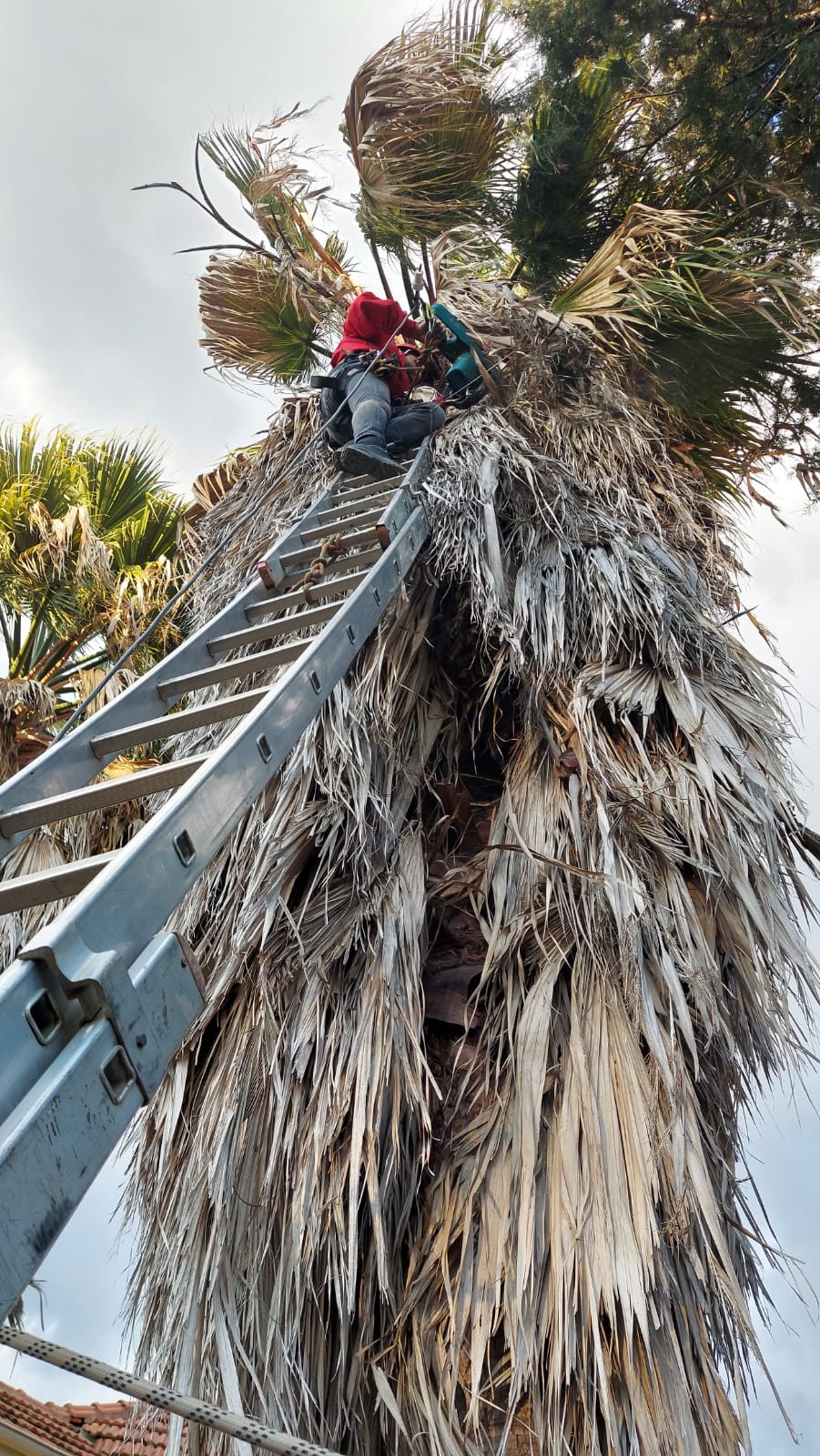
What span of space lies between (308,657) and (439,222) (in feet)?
13.9

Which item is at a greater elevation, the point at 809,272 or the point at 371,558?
the point at 809,272

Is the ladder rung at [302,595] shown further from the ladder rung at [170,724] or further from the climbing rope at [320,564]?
the ladder rung at [170,724]

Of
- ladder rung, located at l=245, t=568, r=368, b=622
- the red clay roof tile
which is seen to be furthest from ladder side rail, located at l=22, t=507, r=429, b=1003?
the red clay roof tile

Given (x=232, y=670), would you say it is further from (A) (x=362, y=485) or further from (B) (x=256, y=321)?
(B) (x=256, y=321)

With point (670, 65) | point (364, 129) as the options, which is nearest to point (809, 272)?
point (670, 65)

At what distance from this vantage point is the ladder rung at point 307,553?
3541 mm

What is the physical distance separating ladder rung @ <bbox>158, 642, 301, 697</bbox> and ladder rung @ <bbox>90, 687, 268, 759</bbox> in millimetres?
248

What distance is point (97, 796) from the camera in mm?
1796

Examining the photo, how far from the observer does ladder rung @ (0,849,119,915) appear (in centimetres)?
144

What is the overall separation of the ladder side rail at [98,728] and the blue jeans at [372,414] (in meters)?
1.48

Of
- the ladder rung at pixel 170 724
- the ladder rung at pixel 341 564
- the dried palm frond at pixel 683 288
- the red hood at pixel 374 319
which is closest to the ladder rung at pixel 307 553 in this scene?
the ladder rung at pixel 341 564

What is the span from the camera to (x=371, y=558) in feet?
11.4

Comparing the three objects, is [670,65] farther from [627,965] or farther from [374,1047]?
[374,1047]

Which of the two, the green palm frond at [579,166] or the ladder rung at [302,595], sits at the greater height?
the green palm frond at [579,166]
